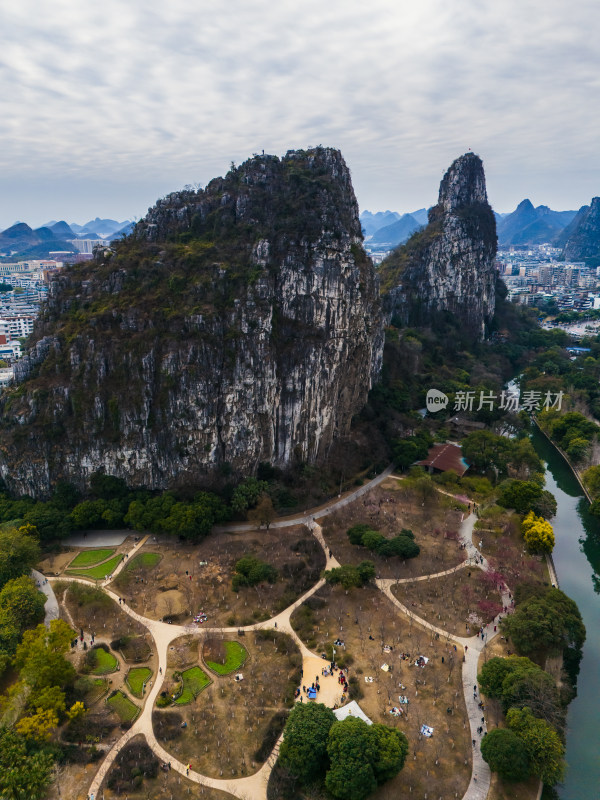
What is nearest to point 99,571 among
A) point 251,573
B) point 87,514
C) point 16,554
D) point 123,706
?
point 87,514

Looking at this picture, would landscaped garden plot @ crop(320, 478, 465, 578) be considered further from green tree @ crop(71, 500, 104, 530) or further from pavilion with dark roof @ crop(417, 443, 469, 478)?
green tree @ crop(71, 500, 104, 530)

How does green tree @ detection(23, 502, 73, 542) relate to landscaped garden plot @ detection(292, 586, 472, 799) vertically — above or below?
above

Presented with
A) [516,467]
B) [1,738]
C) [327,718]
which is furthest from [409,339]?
[1,738]

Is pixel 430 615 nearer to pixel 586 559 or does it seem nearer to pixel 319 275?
pixel 586 559

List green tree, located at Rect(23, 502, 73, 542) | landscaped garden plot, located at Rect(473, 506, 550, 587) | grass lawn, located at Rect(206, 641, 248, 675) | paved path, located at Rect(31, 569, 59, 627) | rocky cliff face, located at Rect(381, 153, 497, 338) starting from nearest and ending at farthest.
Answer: grass lawn, located at Rect(206, 641, 248, 675) < paved path, located at Rect(31, 569, 59, 627) < landscaped garden plot, located at Rect(473, 506, 550, 587) < green tree, located at Rect(23, 502, 73, 542) < rocky cliff face, located at Rect(381, 153, 497, 338)

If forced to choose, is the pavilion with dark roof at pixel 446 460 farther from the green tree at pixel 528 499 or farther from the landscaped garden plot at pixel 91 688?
the landscaped garden plot at pixel 91 688

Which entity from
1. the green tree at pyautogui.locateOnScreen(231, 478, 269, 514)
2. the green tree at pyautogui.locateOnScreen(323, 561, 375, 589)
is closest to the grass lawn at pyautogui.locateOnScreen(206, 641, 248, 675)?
the green tree at pyautogui.locateOnScreen(323, 561, 375, 589)

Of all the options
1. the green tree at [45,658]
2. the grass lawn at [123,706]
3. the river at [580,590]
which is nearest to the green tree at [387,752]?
the river at [580,590]

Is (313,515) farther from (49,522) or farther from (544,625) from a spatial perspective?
(49,522)
